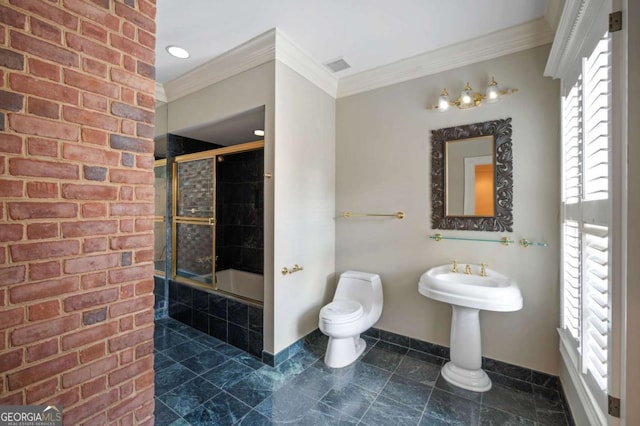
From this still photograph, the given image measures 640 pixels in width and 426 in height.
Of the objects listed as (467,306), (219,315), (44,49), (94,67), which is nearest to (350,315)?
(467,306)

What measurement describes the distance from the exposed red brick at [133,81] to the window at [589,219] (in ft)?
6.21

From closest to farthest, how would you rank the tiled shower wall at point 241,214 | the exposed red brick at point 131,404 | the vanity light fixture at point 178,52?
the exposed red brick at point 131,404 → the vanity light fixture at point 178,52 → the tiled shower wall at point 241,214

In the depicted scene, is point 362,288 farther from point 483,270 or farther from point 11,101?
point 11,101

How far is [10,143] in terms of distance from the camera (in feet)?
2.91

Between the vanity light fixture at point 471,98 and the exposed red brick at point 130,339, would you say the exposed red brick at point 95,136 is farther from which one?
the vanity light fixture at point 471,98

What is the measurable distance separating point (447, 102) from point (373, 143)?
2.35 feet

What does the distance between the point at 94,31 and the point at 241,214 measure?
119 inches

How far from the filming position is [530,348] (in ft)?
6.70

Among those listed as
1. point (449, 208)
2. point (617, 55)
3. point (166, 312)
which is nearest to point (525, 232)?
point (449, 208)

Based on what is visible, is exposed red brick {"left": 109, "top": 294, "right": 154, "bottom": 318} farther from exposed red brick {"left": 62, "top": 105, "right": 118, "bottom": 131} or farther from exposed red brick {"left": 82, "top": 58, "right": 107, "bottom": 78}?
exposed red brick {"left": 82, "top": 58, "right": 107, "bottom": 78}

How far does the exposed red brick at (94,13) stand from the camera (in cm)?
102

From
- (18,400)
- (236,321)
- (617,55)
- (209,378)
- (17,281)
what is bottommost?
(209,378)

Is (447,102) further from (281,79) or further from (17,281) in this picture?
(17,281)

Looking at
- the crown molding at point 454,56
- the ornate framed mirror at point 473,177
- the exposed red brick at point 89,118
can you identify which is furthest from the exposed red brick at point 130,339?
the crown molding at point 454,56
